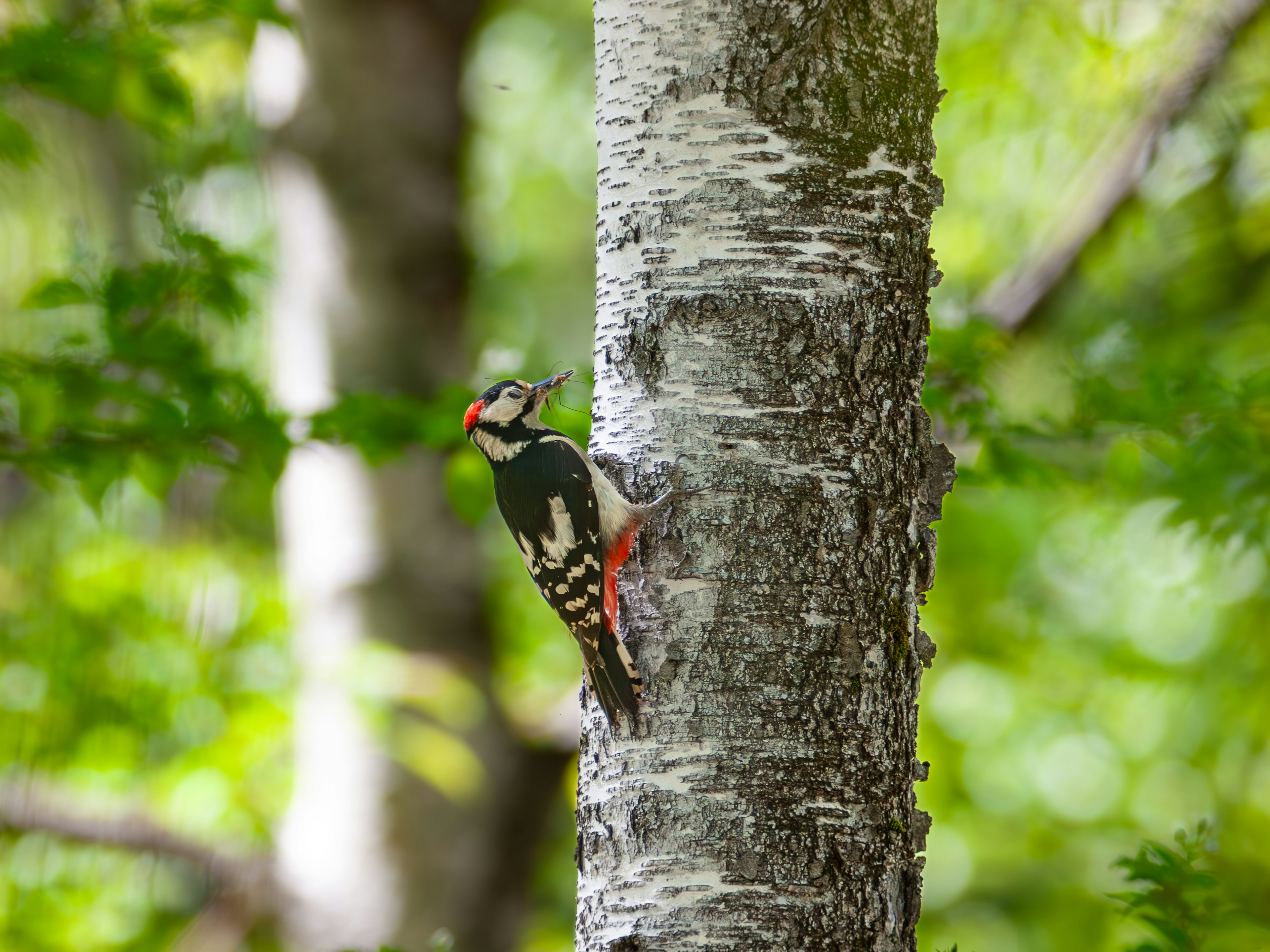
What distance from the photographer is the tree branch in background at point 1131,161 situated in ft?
10.4

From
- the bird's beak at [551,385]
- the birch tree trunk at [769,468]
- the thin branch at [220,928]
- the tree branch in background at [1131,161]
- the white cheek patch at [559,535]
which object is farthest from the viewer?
the thin branch at [220,928]

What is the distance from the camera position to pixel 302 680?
144 inches

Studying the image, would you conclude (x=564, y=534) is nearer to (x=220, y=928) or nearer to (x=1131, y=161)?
(x=1131, y=161)

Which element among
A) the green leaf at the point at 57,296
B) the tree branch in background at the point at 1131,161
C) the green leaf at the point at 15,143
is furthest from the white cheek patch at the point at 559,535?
the tree branch in background at the point at 1131,161

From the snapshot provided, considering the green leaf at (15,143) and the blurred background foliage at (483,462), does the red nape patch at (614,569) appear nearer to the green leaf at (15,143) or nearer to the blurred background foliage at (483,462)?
the blurred background foliage at (483,462)

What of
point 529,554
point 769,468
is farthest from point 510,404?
point 769,468

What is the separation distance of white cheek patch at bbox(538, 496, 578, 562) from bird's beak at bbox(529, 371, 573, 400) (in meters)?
0.26

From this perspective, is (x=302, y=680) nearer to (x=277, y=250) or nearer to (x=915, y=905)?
(x=277, y=250)

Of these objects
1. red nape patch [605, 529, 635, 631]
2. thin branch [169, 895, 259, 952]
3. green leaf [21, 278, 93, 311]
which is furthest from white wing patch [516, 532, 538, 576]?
thin branch [169, 895, 259, 952]

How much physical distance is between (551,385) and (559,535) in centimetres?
36

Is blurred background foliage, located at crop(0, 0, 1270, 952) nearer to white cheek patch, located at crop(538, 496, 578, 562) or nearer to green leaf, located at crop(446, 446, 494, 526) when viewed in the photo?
green leaf, located at crop(446, 446, 494, 526)

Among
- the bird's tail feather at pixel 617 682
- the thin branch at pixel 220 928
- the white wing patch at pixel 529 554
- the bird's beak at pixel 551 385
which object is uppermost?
the bird's beak at pixel 551 385

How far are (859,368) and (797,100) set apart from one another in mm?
380

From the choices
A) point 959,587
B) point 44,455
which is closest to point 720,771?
point 44,455
